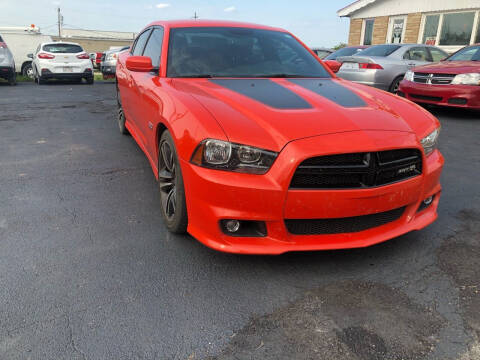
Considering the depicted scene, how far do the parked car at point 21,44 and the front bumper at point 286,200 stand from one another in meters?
17.7

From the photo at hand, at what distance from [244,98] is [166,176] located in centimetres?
83

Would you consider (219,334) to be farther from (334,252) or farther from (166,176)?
(166,176)

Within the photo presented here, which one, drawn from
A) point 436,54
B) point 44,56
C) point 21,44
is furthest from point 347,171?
point 21,44

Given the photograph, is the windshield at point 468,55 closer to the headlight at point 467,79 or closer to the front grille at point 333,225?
the headlight at point 467,79

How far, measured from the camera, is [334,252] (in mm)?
2627

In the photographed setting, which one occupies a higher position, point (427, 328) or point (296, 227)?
point (296, 227)

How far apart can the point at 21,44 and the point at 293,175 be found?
1874cm

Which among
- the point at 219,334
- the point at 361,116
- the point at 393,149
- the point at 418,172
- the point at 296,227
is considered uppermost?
the point at 361,116

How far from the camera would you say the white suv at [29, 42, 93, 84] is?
13.7 metres

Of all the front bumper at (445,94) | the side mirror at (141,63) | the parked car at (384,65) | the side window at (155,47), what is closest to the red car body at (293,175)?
the side mirror at (141,63)

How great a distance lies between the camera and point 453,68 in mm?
7430

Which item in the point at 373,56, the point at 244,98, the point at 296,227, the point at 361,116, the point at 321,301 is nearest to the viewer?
the point at 321,301

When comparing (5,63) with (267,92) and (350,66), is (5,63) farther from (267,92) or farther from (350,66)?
(267,92)

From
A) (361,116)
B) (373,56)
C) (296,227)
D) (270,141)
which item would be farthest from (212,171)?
(373,56)
